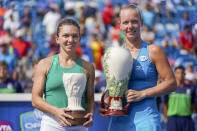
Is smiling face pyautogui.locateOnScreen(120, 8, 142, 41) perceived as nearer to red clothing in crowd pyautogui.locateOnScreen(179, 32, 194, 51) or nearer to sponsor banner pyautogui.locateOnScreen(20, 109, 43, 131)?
sponsor banner pyautogui.locateOnScreen(20, 109, 43, 131)

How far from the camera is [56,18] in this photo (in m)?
13.5

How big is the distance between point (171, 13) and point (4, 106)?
393 inches

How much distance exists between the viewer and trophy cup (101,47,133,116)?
3.48 meters

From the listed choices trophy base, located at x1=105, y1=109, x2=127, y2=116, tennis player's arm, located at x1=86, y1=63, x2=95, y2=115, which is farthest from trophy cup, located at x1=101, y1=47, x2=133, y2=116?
tennis player's arm, located at x1=86, y1=63, x2=95, y2=115

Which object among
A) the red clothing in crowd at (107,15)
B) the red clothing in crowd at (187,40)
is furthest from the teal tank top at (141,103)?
the red clothing in crowd at (107,15)

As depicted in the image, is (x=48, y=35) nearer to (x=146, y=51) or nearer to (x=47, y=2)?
(x=47, y=2)

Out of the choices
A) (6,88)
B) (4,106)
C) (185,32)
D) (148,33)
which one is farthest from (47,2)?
(4,106)

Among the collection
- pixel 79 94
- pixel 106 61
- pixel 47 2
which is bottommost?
pixel 79 94

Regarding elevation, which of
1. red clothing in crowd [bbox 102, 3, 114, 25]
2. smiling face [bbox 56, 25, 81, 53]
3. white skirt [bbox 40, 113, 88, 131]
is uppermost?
red clothing in crowd [bbox 102, 3, 114, 25]

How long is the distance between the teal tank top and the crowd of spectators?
8.37m

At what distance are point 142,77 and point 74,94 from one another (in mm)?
547

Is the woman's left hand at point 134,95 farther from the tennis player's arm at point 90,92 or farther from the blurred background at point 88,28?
the blurred background at point 88,28

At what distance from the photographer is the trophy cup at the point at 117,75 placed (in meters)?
3.48

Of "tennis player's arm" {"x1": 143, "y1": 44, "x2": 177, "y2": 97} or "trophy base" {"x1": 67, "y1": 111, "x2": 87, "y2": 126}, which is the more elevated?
"tennis player's arm" {"x1": 143, "y1": 44, "x2": 177, "y2": 97}
